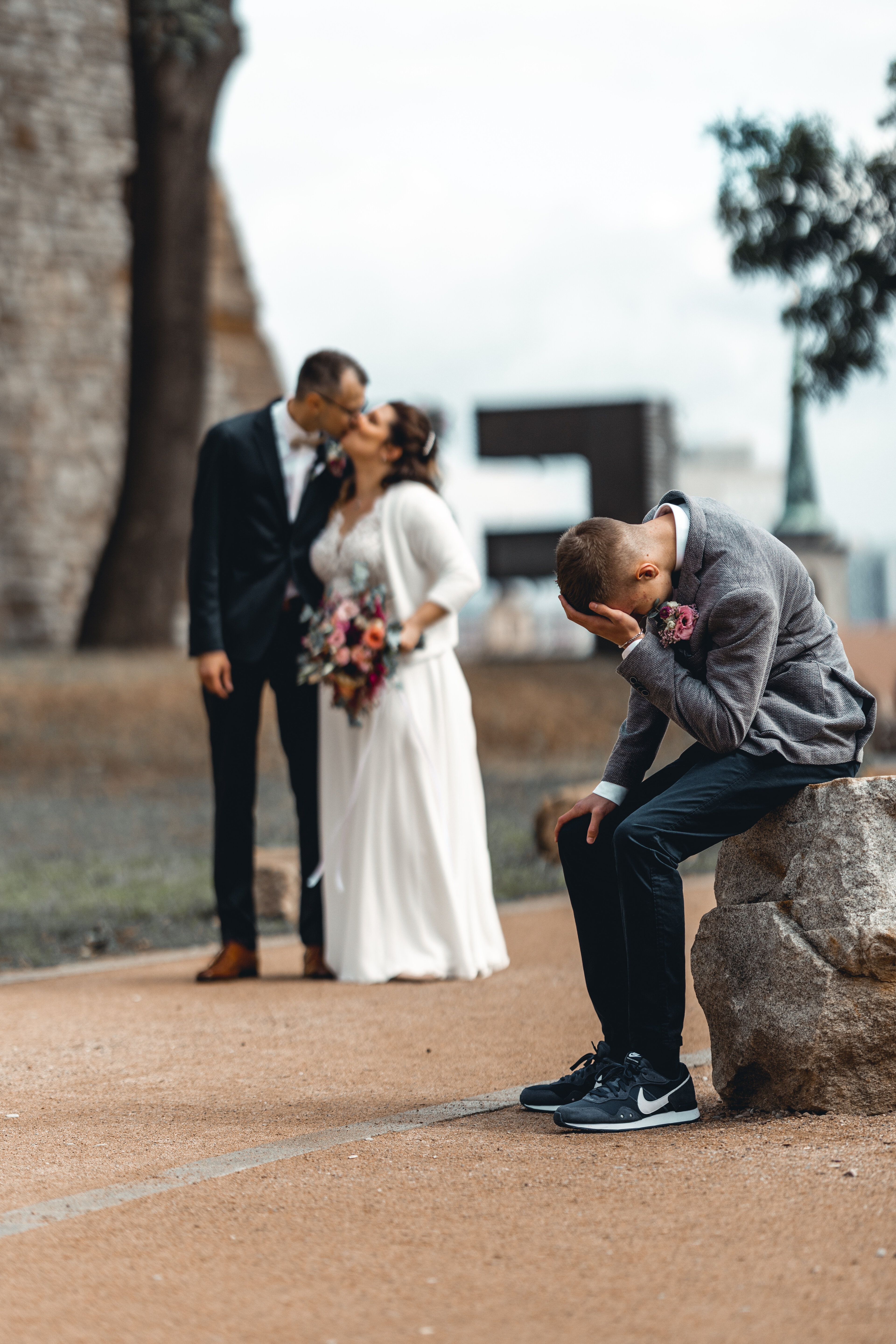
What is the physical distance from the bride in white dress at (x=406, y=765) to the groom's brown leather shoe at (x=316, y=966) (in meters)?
0.08

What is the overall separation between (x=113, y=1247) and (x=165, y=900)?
550 centimetres

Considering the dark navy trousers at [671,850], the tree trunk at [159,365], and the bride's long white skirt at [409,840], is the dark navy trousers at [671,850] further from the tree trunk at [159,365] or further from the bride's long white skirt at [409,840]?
the tree trunk at [159,365]

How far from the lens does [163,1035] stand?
491cm

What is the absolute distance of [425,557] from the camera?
5.90m

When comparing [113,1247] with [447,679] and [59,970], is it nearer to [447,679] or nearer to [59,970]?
[447,679]

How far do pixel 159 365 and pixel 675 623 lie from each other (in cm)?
1360

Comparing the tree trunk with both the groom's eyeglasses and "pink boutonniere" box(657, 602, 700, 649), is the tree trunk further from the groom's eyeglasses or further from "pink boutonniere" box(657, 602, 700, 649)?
"pink boutonniere" box(657, 602, 700, 649)

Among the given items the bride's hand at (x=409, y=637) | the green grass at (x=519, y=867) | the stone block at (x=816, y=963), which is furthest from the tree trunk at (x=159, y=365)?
the stone block at (x=816, y=963)

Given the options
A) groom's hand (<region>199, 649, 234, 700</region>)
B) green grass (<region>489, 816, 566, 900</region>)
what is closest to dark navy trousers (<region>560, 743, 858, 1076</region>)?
groom's hand (<region>199, 649, 234, 700</region>)

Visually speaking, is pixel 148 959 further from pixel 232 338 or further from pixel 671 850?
pixel 232 338

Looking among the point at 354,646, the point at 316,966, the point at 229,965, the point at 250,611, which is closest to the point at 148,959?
the point at 229,965

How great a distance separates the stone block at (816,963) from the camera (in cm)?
345

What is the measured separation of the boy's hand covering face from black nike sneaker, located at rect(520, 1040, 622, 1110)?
0.99 metres

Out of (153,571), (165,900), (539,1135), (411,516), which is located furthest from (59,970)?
(153,571)
